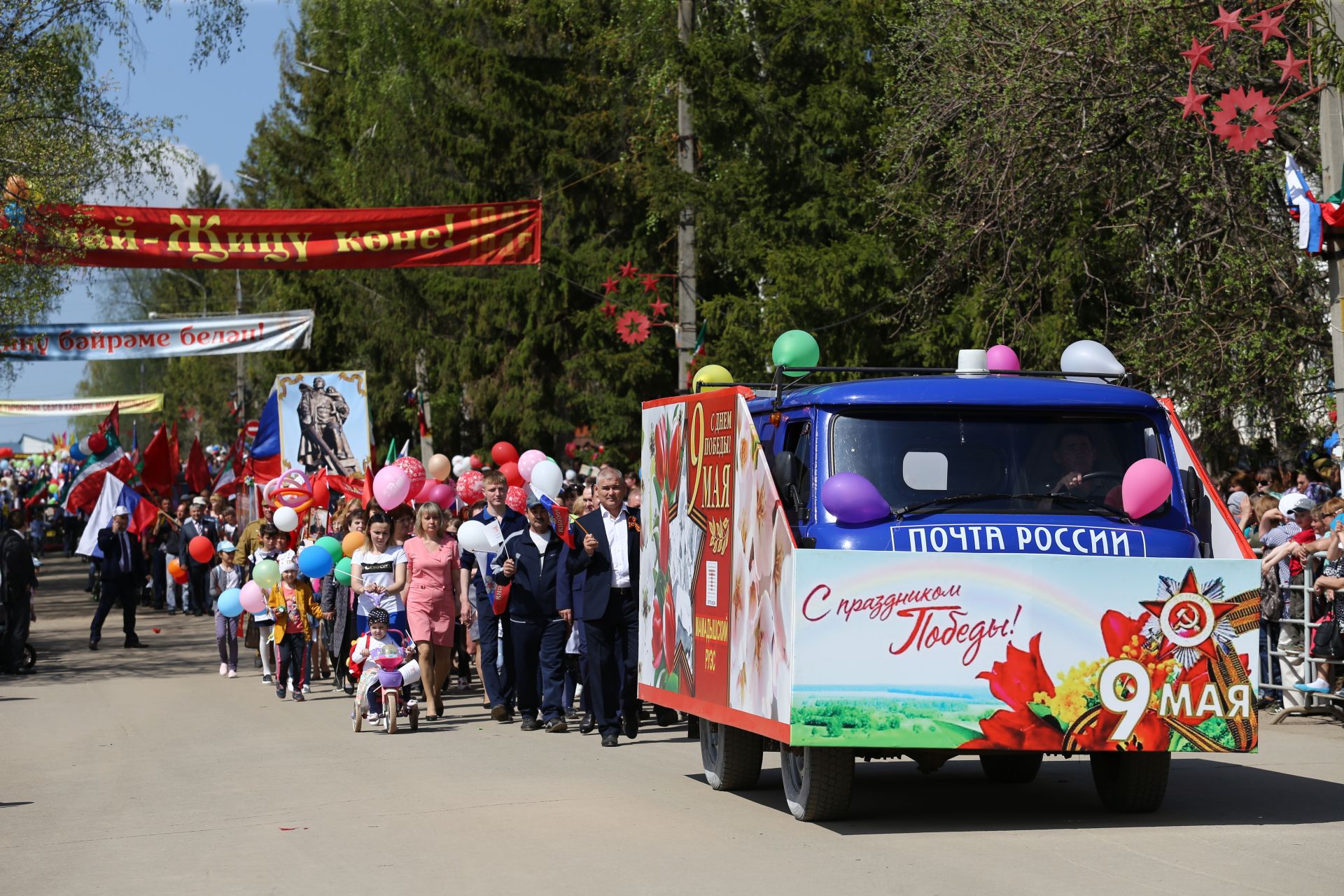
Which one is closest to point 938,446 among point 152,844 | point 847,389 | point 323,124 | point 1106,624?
point 847,389

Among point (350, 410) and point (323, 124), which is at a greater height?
point (323, 124)

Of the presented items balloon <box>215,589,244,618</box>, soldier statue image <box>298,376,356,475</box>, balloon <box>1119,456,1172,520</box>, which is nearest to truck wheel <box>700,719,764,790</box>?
balloon <box>1119,456,1172,520</box>

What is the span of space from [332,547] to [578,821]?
28.4ft

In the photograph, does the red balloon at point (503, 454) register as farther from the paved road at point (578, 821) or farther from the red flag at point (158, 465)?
the red flag at point (158, 465)

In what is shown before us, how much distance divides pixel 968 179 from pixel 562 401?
19.9 meters

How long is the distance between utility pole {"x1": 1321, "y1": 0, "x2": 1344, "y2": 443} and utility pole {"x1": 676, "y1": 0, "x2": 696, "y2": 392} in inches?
426

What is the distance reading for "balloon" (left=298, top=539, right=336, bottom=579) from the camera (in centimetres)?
1734

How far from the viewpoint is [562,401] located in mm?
38188

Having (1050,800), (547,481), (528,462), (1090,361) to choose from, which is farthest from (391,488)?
(1050,800)

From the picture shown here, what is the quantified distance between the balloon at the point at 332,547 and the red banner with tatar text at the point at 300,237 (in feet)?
22.5

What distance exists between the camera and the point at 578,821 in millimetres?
9766

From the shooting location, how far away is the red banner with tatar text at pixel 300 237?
23.7m

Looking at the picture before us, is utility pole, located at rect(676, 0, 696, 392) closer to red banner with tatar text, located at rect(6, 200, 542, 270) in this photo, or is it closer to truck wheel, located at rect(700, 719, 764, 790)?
red banner with tatar text, located at rect(6, 200, 542, 270)

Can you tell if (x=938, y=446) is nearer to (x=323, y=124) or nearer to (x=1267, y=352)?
(x=1267, y=352)
